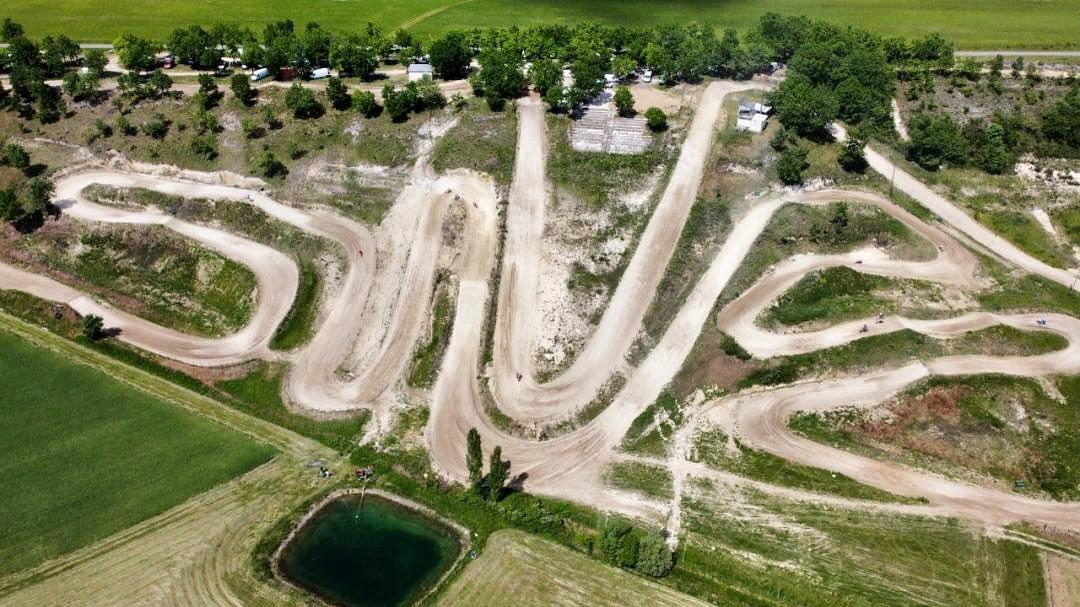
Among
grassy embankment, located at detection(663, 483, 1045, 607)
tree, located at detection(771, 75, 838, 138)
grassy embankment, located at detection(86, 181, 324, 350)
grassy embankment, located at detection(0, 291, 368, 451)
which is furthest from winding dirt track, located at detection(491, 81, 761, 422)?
grassy embankment, located at detection(86, 181, 324, 350)

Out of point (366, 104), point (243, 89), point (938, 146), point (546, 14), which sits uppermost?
point (546, 14)

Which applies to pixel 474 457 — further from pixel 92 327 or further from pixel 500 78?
pixel 500 78

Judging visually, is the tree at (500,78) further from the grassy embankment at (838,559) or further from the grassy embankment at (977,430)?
the grassy embankment at (838,559)

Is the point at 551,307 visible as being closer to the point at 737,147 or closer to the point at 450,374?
the point at 450,374

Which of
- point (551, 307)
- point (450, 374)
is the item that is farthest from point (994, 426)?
point (450, 374)

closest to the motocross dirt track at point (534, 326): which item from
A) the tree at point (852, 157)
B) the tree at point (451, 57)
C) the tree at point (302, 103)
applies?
the tree at point (852, 157)

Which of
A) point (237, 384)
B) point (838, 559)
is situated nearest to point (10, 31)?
point (237, 384)
